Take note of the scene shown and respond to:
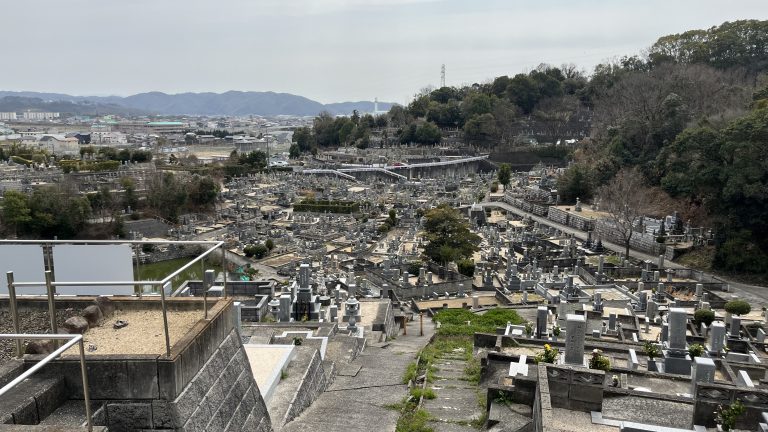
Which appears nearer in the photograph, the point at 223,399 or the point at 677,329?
the point at 223,399

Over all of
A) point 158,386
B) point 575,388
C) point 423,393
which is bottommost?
point 423,393

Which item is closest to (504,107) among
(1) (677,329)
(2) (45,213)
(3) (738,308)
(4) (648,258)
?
(4) (648,258)

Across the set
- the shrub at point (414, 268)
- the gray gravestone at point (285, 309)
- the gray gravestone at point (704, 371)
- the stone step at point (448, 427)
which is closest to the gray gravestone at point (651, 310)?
the gray gravestone at point (704, 371)

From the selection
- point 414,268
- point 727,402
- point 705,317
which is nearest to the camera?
point 727,402

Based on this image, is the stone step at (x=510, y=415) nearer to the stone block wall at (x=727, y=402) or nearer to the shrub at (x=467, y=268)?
the stone block wall at (x=727, y=402)

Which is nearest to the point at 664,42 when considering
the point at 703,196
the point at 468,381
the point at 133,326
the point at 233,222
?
the point at 703,196

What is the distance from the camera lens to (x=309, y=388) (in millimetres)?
7848

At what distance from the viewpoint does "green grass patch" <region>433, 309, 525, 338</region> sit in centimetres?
1511

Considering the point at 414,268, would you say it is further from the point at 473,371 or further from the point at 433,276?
the point at 473,371

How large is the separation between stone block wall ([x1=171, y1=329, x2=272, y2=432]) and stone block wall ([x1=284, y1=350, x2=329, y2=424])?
3.09 feet

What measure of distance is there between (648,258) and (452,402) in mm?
26459

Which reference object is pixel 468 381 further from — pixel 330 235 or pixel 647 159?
pixel 647 159

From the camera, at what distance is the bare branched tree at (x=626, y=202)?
31.3m

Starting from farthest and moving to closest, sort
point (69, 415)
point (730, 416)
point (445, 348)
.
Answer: point (445, 348) → point (730, 416) → point (69, 415)
